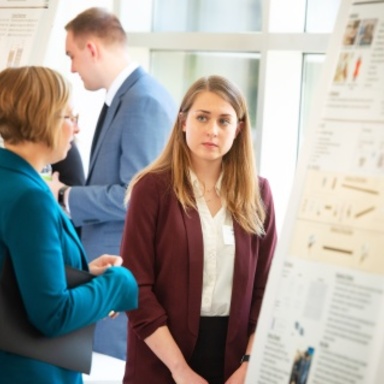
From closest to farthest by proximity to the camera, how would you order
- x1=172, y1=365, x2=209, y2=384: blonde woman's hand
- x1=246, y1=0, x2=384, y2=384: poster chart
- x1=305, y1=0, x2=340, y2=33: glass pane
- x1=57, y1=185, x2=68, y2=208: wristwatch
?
Answer: x1=246, y1=0, x2=384, y2=384: poster chart, x1=172, y1=365, x2=209, y2=384: blonde woman's hand, x1=57, y1=185, x2=68, y2=208: wristwatch, x1=305, y1=0, x2=340, y2=33: glass pane

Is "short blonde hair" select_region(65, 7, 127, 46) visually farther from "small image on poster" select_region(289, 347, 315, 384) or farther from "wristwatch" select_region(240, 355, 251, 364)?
"small image on poster" select_region(289, 347, 315, 384)

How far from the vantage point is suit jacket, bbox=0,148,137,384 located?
203 cm

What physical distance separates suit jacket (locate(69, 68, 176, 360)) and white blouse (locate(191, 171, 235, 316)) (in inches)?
29.5

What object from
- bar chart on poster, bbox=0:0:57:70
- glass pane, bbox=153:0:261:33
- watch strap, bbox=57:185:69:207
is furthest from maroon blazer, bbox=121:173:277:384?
glass pane, bbox=153:0:261:33

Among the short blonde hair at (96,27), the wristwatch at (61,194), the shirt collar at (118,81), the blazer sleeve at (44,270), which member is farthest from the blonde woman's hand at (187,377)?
the short blonde hair at (96,27)

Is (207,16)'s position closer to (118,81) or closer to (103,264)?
(118,81)

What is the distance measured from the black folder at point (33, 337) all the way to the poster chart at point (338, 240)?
1.49ft

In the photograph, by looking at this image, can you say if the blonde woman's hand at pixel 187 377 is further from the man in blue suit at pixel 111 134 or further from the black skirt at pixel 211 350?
the man in blue suit at pixel 111 134

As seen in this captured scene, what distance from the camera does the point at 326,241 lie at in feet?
6.77

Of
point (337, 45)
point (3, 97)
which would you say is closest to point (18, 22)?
point (3, 97)

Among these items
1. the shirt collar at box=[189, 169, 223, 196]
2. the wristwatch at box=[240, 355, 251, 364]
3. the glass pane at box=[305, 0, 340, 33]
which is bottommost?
the wristwatch at box=[240, 355, 251, 364]

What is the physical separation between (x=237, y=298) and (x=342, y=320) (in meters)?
0.69

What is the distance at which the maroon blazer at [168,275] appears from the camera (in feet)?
8.54

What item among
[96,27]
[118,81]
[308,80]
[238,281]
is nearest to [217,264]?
[238,281]
